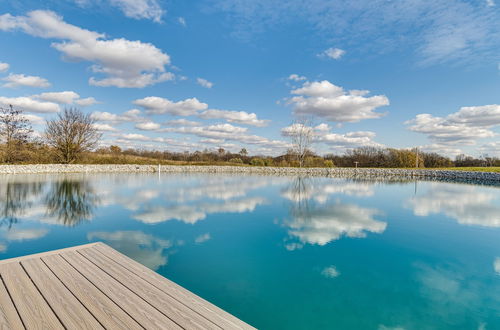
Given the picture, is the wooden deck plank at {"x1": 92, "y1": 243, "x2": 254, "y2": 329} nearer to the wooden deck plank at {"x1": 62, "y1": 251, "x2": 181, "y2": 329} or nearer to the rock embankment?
the wooden deck plank at {"x1": 62, "y1": 251, "x2": 181, "y2": 329}

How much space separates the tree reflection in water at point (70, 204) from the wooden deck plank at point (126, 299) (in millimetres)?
3146

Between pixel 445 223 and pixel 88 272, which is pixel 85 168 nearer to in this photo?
pixel 88 272

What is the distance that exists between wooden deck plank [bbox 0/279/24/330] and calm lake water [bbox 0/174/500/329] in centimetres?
130

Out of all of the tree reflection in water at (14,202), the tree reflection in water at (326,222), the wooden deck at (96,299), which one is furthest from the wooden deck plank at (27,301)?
the tree reflection in water at (14,202)

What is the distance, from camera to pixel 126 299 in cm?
183

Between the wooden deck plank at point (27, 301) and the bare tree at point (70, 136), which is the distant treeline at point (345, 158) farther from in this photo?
the wooden deck plank at point (27, 301)

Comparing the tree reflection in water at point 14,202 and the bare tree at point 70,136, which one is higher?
the bare tree at point 70,136

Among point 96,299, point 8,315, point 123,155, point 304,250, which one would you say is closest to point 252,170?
point 123,155

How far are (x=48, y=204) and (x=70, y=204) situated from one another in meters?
0.48

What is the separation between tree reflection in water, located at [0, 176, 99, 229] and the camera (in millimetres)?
5277

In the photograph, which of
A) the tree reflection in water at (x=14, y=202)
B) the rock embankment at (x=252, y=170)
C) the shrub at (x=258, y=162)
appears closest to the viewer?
the tree reflection in water at (x=14, y=202)

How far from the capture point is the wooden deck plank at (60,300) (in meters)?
1.56

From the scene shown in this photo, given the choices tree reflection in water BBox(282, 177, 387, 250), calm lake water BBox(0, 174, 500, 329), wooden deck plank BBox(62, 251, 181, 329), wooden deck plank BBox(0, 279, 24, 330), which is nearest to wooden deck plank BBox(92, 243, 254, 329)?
wooden deck plank BBox(62, 251, 181, 329)

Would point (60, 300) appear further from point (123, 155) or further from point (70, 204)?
point (123, 155)
